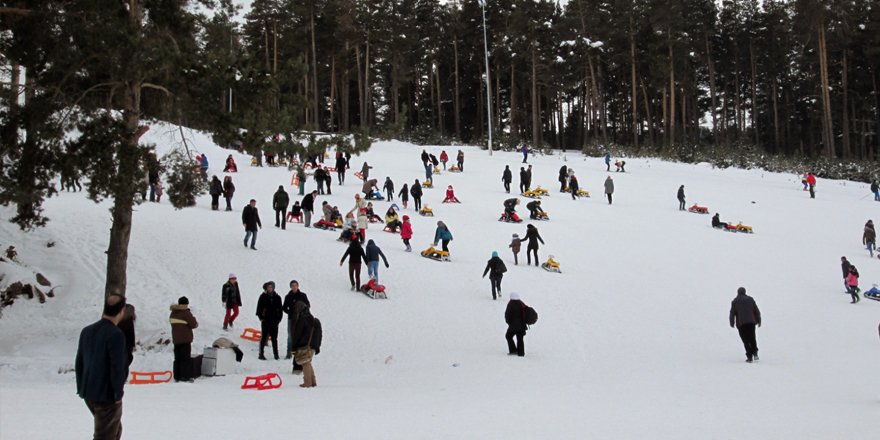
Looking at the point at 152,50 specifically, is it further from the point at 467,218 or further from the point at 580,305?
the point at 467,218

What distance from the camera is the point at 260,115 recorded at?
40.0 ft

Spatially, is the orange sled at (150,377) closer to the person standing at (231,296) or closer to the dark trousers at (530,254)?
the person standing at (231,296)

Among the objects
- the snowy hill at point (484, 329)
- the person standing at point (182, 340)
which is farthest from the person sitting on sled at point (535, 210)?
the person standing at point (182, 340)

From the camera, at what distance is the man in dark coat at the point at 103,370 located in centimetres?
479

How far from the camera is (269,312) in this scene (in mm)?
11953

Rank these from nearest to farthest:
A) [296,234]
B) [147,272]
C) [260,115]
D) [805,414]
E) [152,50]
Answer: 1. [805,414]
2. [152,50]
3. [260,115]
4. [147,272]
5. [296,234]

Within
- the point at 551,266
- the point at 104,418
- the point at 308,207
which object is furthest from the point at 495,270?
the point at 104,418

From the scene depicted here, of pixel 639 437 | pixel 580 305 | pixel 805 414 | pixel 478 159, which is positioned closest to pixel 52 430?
pixel 639 437

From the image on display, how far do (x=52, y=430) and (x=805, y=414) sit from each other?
8.34 meters

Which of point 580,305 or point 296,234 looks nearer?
point 580,305

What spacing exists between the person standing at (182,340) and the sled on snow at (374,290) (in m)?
6.16

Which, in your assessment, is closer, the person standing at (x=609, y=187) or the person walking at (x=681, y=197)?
the person walking at (x=681, y=197)

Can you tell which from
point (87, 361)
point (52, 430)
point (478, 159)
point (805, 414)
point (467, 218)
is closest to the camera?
point (87, 361)

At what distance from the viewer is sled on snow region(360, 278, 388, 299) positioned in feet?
53.1
